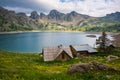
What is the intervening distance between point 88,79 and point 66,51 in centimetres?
5704

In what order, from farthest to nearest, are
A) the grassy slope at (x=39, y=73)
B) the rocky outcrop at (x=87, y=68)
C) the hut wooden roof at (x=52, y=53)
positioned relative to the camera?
the hut wooden roof at (x=52, y=53) < the rocky outcrop at (x=87, y=68) < the grassy slope at (x=39, y=73)

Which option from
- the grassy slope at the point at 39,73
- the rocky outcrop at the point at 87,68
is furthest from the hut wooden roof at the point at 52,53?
the rocky outcrop at the point at 87,68

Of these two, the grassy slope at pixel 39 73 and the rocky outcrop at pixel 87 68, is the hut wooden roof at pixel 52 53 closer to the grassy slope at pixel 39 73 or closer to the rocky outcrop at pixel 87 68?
the grassy slope at pixel 39 73

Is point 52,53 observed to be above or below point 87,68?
below

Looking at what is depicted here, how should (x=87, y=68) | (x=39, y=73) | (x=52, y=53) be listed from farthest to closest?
1. (x=52, y=53)
2. (x=87, y=68)
3. (x=39, y=73)

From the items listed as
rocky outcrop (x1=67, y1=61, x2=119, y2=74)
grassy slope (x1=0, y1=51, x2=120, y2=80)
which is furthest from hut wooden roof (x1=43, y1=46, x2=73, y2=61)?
rocky outcrop (x1=67, y1=61, x2=119, y2=74)

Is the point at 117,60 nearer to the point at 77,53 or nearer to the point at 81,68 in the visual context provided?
the point at 77,53

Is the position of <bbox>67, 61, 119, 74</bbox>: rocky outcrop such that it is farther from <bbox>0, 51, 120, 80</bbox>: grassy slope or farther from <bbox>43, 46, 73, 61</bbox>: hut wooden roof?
<bbox>43, 46, 73, 61</bbox>: hut wooden roof

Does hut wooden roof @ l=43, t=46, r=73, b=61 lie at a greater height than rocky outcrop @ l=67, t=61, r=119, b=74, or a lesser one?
lesser

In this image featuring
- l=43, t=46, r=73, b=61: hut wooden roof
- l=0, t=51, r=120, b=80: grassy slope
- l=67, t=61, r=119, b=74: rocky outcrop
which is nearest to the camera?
l=0, t=51, r=120, b=80: grassy slope

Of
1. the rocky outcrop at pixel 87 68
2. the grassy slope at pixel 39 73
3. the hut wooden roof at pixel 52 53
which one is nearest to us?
the grassy slope at pixel 39 73

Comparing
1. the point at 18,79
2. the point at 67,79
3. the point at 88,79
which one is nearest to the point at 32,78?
the point at 18,79

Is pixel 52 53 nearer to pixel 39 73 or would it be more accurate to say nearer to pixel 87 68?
pixel 87 68

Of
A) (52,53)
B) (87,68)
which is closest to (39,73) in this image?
(87,68)
